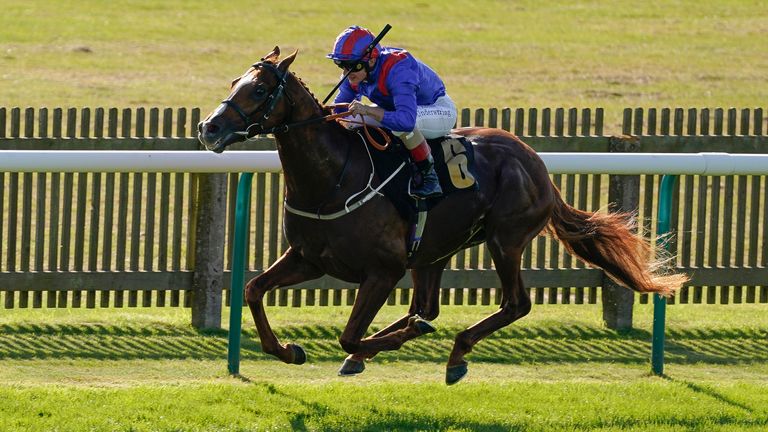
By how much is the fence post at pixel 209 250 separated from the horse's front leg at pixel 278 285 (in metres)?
2.50

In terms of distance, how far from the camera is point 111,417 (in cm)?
697

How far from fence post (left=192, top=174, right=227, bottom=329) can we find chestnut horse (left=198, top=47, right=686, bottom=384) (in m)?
2.09

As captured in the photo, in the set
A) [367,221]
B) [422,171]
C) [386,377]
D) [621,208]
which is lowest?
[386,377]

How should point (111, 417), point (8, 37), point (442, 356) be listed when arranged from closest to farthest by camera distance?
point (111, 417), point (442, 356), point (8, 37)

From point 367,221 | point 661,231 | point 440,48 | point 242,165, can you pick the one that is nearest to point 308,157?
point 367,221

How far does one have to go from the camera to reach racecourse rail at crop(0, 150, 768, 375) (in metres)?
7.54

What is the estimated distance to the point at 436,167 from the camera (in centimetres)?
761

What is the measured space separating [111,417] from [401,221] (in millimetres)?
1703

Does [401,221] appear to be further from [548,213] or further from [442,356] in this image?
[442,356]

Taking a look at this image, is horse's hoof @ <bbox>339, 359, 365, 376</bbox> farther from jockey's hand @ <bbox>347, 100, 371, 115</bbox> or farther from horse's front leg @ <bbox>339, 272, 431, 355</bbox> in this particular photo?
jockey's hand @ <bbox>347, 100, 371, 115</bbox>

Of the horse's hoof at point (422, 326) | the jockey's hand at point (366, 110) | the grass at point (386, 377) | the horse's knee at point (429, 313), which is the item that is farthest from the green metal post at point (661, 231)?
the jockey's hand at point (366, 110)

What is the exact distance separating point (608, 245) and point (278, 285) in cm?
210

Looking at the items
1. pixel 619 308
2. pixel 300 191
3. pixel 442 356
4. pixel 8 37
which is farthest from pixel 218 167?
pixel 8 37

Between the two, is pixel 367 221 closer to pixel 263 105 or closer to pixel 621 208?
pixel 263 105
